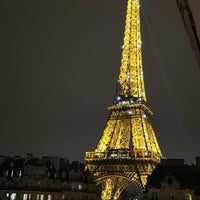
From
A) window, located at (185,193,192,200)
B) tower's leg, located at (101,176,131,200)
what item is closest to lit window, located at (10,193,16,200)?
tower's leg, located at (101,176,131,200)

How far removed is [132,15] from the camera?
176ft

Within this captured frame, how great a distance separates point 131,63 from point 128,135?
12403 mm

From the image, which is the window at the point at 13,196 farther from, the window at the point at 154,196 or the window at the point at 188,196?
the window at the point at 188,196

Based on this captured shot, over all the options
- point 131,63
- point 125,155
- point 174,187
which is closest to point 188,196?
point 174,187

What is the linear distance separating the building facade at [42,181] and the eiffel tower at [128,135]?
281 cm

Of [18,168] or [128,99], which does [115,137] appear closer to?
[128,99]

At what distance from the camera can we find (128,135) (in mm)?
48531

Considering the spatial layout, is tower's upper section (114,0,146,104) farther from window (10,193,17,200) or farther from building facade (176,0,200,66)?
building facade (176,0,200,66)

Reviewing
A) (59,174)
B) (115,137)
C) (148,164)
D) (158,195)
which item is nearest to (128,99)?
(115,137)

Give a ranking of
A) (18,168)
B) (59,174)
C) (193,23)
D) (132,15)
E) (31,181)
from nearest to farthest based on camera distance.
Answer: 1. (193,23)
2. (31,181)
3. (18,168)
4. (59,174)
5. (132,15)

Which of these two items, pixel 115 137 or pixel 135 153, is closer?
pixel 135 153

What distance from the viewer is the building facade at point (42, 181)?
35.6 meters

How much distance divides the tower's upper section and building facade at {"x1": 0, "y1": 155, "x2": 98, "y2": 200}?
13.8 meters

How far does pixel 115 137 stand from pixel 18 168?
1498 cm
